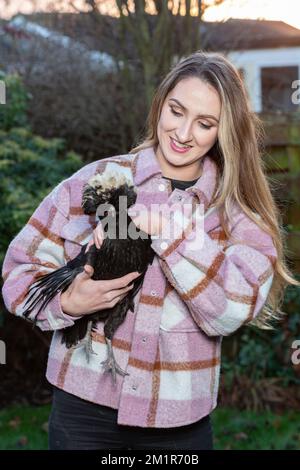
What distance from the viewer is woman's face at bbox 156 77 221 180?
95.6 inches

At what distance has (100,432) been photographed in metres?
2.45

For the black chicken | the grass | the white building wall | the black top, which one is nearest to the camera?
the black chicken

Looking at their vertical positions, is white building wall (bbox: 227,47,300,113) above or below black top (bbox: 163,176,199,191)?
above

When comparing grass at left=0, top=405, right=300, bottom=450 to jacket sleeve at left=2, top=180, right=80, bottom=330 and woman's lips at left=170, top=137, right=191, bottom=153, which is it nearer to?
jacket sleeve at left=2, top=180, right=80, bottom=330

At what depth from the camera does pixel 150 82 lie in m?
6.25

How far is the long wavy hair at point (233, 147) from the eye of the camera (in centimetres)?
246

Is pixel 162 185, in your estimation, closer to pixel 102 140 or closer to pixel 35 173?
pixel 35 173

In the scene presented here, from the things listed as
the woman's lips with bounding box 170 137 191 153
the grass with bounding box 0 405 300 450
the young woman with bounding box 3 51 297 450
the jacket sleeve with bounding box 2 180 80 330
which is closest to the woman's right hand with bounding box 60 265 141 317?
the young woman with bounding box 3 51 297 450

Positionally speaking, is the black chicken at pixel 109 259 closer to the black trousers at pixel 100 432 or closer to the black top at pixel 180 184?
the black trousers at pixel 100 432

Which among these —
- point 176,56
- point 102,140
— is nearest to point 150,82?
point 176,56

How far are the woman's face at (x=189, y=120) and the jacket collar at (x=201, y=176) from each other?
0.20ft

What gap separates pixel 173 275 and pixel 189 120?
54 centimetres

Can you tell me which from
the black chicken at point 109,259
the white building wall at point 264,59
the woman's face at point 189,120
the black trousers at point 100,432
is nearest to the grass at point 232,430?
the black trousers at point 100,432
